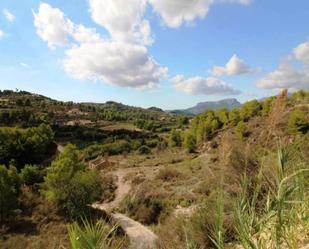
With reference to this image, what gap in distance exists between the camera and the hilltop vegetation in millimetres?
2879

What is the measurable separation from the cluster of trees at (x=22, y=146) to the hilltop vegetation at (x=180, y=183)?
157 mm

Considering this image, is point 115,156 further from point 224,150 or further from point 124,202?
point 224,150

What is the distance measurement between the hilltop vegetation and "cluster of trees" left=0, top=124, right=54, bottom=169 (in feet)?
0.51

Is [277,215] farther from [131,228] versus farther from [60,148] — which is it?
[60,148]

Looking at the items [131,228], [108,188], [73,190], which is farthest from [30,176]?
[131,228]

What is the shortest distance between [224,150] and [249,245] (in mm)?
963

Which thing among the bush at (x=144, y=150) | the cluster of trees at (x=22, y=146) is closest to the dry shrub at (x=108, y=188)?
the cluster of trees at (x=22, y=146)

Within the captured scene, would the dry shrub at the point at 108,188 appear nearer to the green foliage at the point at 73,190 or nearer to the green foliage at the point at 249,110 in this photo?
the green foliage at the point at 73,190

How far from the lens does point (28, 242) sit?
15.0 meters

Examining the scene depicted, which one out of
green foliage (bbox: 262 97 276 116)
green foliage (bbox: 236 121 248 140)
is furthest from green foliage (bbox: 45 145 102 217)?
green foliage (bbox: 262 97 276 116)

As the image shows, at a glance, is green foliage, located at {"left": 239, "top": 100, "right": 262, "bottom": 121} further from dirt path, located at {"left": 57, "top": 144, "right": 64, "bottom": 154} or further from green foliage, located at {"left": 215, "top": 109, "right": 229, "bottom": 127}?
dirt path, located at {"left": 57, "top": 144, "right": 64, "bottom": 154}

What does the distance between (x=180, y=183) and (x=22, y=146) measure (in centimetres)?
3070

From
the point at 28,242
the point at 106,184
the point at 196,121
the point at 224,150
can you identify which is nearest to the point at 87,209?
the point at 28,242

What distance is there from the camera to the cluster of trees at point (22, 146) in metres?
45.2
